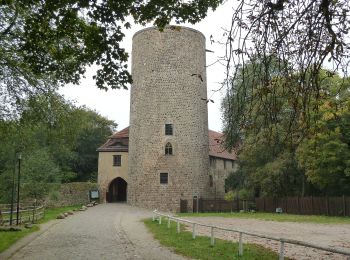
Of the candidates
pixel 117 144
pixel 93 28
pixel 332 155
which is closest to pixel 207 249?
pixel 93 28

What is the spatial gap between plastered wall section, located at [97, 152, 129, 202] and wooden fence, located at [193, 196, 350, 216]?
35.8 feet

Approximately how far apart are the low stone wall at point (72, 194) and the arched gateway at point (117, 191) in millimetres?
2438

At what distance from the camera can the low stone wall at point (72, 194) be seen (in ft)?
133

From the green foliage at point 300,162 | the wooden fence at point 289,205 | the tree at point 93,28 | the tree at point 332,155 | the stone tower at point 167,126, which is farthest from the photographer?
the stone tower at point 167,126

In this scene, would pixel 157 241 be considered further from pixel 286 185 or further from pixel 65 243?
pixel 286 185

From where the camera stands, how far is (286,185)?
3462 centimetres

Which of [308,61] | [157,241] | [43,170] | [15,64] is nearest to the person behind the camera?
[308,61]

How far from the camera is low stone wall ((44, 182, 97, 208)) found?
4053 centimetres

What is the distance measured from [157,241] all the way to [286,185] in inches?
865

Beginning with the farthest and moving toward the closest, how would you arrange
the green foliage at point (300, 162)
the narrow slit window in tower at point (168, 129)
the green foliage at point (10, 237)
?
the narrow slit window in tower at point (168, 129)
the green foliage at point (300, 162)
the green foliage at point (10, 237)

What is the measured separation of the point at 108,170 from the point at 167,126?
33.1ft

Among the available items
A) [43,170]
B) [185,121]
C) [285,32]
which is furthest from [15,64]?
[185,121]

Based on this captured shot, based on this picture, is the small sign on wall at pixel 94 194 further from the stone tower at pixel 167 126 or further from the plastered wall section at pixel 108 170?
the stone tower at pixel 167 126

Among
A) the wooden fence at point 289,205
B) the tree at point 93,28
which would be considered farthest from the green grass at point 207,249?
the wooden fence at point 289,205
